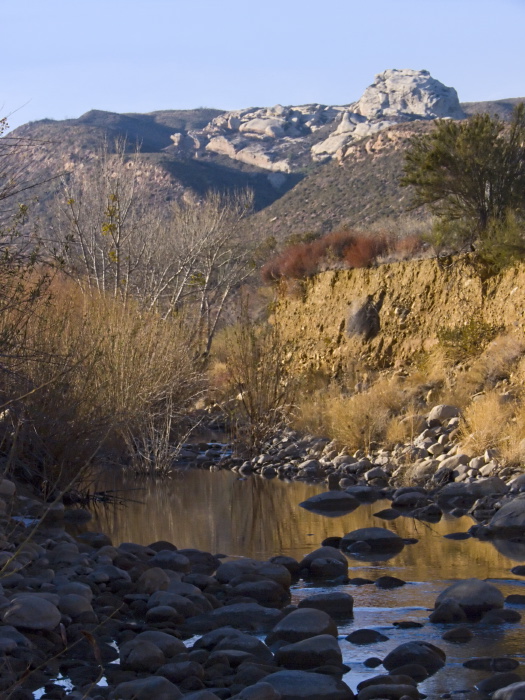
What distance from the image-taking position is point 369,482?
1370 cm

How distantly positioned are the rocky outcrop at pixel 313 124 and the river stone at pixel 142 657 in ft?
219

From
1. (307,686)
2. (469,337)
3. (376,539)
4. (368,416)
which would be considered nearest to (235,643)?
(307,686)

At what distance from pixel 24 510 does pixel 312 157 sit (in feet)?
225

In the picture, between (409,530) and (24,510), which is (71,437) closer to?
(24,510)

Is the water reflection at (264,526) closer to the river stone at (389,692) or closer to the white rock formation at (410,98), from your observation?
the river stone at (389,692)

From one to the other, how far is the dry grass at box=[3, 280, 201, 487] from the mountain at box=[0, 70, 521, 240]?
84.5ft

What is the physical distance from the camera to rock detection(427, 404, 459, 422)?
1566 centimetres

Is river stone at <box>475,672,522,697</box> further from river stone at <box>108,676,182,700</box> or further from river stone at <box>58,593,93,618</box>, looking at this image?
river stone at <box>58,593,93,618</box>

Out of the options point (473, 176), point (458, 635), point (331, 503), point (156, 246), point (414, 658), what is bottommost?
point (331, 503)

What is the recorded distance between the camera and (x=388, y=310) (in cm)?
2047

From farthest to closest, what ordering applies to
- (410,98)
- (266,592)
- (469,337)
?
(410,98), (469,337), (266,592)

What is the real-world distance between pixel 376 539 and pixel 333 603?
245 centimetres

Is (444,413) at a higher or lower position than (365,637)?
lower

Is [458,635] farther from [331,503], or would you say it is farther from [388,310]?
[388,310]
